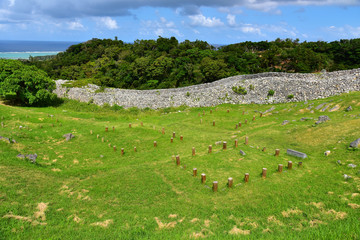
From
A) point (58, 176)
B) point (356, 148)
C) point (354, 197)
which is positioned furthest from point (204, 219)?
point (356, 148)

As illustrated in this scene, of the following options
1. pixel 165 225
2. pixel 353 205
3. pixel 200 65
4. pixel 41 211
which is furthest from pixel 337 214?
pixel 200 65

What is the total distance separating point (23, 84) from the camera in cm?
3988

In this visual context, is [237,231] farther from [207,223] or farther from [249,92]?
[249,92]

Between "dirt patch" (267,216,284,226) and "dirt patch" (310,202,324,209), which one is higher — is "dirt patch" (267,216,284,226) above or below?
below

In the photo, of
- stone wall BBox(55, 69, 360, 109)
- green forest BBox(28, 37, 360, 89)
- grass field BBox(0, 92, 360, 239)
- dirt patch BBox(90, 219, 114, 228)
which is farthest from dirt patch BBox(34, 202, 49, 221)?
green forest BBox(28, 37, 360, 89)

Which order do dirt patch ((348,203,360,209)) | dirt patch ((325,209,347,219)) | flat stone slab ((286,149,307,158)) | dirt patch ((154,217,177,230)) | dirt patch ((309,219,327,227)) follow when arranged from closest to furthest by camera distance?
dirt patch ((309,219,327,227)) → dirt patch ((325,209,347,219)) → dirt patch ((348,203,360,209)) → dirt patch ((154,217,177,230)) → flat stone slab ((286,149,307,158))

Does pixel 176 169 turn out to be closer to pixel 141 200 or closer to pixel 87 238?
pixel 141 200

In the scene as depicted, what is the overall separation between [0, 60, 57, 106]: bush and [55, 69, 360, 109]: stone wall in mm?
7452

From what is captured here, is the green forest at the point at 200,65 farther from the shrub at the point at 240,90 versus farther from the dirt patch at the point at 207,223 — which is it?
the dirt patch at the point at 207,223

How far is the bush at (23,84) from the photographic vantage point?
37.5 metres

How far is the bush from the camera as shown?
37.5 meters

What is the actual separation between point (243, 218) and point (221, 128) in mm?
17038

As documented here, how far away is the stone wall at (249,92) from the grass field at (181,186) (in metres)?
10.9

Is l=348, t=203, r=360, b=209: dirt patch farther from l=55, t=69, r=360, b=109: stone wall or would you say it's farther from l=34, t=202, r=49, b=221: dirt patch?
l=55, t=69, r=360, b=109: stone wall
